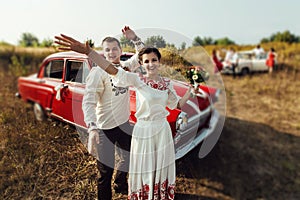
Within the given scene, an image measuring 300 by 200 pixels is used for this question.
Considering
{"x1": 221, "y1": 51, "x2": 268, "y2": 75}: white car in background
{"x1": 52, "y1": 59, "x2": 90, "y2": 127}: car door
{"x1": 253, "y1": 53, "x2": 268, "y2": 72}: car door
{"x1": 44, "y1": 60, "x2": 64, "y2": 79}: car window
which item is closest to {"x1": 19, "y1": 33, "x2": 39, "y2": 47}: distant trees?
{"x1": 44, "y1": 60, "x2": 64, "y2": 79}: car window

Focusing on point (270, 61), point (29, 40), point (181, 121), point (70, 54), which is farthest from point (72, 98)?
point (270, 61)

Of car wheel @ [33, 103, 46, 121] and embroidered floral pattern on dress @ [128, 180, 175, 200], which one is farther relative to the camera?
car wheel @ [33, 103, 46, 121]

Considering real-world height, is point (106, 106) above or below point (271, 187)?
above

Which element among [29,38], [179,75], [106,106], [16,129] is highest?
[29,38]

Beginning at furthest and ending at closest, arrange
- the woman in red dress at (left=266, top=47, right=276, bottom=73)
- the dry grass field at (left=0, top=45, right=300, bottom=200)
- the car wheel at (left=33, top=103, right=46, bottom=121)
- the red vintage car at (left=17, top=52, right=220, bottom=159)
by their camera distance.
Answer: the woman in red dress at (left=266, top=47, right=276, bottom=73) → the car wheel at (left=33, top=103, right=46, bottom=121) → the dry grass field at (left=0, top=45, right=300, bottom=200) → the red vintage car at (left=17, top=52, right=220, bottom=159)

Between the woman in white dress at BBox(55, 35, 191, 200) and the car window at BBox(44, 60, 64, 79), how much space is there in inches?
16.5

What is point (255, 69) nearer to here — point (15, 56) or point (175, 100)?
point (15, 56)

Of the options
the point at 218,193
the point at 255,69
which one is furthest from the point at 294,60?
the point at 218,193

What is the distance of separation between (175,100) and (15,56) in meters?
1.90

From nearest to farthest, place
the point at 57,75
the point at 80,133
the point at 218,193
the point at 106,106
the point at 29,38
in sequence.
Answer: the point at 106,106 < the point at 80,133 < the point at 57,75 < the point at 29,38 < the point at 218,193

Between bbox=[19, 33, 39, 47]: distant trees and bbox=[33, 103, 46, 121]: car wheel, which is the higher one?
→ bbox=[19, 33, 39, 47]: distant trees

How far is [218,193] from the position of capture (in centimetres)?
204

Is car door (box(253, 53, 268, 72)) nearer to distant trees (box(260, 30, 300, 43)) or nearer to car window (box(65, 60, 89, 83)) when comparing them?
distant trees (box(260, 30, 300, 43))

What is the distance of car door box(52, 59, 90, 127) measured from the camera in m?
0.90
